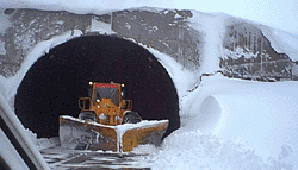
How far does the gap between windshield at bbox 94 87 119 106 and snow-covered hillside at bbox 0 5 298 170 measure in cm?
→ 276

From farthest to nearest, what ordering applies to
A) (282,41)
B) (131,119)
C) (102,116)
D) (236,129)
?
(102,116) → (131,119) → (282,41) → (236,129)

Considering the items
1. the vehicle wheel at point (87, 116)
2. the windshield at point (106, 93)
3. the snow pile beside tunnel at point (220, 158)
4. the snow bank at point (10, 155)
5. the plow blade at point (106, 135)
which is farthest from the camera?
the windshield at point (106, 93)

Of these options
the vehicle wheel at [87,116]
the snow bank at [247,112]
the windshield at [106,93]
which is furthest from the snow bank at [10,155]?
the windshield at [106,93]

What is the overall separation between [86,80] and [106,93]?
7173 mm

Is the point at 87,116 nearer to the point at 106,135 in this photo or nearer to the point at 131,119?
the point at 131,119

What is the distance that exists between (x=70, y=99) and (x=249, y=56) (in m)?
11.9

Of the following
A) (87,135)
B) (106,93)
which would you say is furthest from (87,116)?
(106,93)

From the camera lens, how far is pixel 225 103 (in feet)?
32.8

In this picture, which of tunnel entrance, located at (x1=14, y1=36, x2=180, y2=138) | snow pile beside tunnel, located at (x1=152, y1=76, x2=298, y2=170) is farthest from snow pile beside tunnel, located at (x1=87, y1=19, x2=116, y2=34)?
snow pile beside tunnel, located at (x1=152, y1=76, x2=298, y2=170)

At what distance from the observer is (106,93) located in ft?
44.0

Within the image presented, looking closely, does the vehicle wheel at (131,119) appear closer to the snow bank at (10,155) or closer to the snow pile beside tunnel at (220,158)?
the snow pile beside tunnel at (220,158)

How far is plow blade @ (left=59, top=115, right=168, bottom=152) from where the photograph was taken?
8648mm

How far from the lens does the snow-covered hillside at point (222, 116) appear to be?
19.0ft

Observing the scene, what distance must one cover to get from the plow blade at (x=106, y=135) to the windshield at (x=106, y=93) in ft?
11.1
